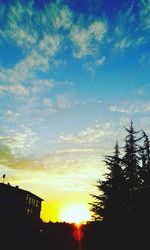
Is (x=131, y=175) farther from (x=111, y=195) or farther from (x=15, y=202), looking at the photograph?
(x=15, y=202)

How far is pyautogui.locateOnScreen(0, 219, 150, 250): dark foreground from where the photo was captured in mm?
21000

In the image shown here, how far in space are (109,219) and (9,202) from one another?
24.0 m

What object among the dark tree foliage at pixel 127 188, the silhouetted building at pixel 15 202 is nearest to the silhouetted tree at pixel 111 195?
the dark tree foliage at pixel 127 188

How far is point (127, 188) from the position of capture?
27594mm

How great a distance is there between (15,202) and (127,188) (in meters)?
24.4

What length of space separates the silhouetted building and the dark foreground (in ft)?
55.8

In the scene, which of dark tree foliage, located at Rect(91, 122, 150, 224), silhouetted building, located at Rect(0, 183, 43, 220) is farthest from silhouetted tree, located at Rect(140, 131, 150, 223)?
silhouetted building, located at Rect(0, 183, 43, 220)

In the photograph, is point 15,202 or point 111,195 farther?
point 15,202

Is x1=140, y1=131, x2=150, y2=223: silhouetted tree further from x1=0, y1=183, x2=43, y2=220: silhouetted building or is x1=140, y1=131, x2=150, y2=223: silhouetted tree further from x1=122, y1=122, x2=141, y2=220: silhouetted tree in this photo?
x1=0, y1=183, x2=43, y2=220: silhouetted building

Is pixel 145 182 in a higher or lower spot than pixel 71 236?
higher

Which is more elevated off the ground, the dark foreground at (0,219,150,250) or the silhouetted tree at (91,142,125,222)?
the silhouetted tree at (91,142,125,222)

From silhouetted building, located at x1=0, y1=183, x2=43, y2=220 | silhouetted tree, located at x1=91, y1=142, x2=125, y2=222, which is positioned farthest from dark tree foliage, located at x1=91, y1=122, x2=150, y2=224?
silhouetted building, located at x1=0, y1=183, x2=43, y2=220

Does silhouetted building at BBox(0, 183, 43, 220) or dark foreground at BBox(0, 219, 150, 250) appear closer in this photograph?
dark foreground at BBox(0, 219, 150, 250)

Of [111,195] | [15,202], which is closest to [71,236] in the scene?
[111,195]
